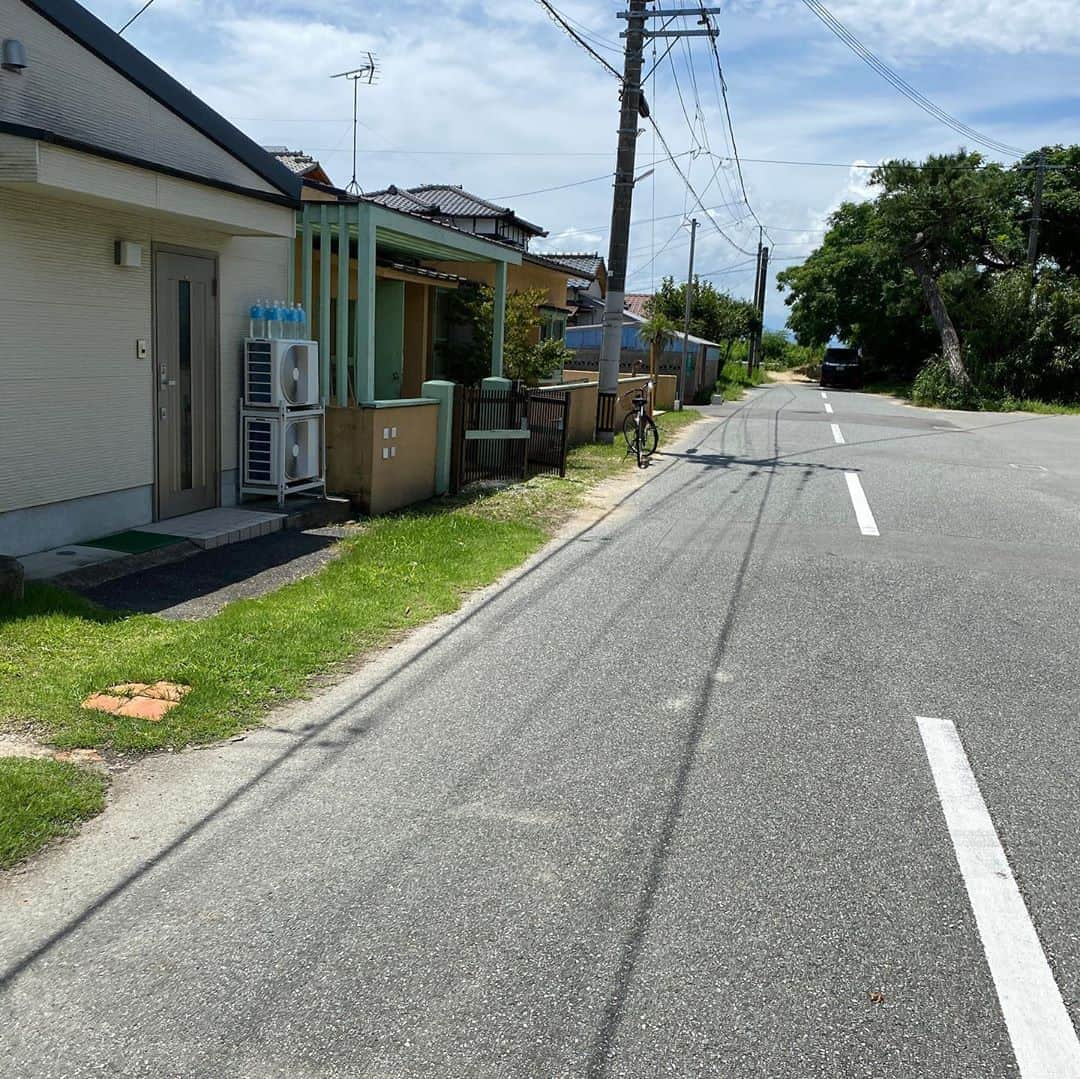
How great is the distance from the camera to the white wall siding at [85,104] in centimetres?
698

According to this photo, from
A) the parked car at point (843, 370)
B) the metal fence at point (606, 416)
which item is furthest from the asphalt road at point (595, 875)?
the parked car at point (843, 370)

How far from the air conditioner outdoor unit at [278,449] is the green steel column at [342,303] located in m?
0.74

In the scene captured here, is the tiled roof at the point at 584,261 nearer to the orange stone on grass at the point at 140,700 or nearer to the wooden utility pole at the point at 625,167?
the wooden utility pole at the point at 625,167

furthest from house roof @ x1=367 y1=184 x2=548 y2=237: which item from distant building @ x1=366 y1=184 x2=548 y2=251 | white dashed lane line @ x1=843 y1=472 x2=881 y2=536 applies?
white dashed lane line @ x1=843 y1=472 x2=881 y2=536

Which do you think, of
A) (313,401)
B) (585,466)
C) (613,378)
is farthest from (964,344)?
(313,401)

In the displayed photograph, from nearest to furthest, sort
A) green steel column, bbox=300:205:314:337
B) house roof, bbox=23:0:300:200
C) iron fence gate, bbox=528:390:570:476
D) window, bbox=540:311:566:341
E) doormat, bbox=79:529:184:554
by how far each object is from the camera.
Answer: house roof, bbox=23:0:300:200 → doormat, bbox=79:529:184:554 → green steel column, bbox=300:205:314:337 → iron fence gate, bbox=528:390:570:476 → window, bbox=540:311:566:341

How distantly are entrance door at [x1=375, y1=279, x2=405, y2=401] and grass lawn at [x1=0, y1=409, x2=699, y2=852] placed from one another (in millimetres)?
8296

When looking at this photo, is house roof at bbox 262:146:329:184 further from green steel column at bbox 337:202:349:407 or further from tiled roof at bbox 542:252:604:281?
tiled roof at bbox 542:252:604:281

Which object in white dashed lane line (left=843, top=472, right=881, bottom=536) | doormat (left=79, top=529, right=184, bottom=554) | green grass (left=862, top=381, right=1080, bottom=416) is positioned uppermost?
green grass (left=862, top=381, right=1080, bottom=416)

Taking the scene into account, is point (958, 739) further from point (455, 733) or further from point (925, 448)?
point (925, 448)

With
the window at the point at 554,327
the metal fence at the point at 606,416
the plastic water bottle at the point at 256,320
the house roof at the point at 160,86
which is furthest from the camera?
the window at the point at 554,327

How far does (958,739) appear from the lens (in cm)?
519

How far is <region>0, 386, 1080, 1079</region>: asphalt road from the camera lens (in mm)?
2850

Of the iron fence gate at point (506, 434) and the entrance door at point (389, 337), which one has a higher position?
the entrance door at point (389, 337)
